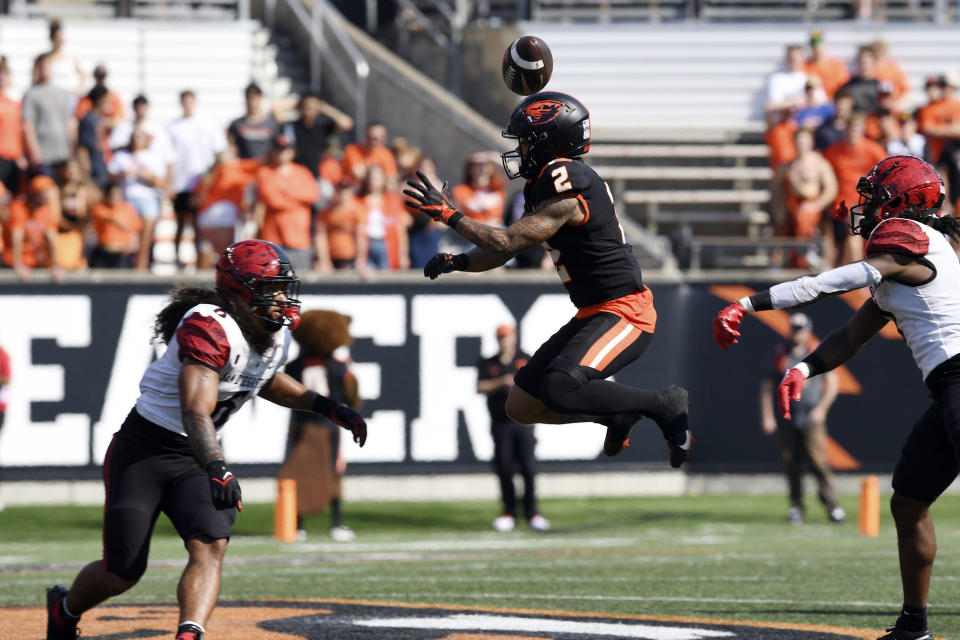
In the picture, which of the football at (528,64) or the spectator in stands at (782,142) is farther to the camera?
the spectator in stands at (782,142)

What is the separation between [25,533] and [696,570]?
241 inches

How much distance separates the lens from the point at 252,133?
16656mm

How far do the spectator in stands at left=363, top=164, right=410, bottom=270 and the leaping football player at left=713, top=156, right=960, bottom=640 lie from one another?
930 centimetres

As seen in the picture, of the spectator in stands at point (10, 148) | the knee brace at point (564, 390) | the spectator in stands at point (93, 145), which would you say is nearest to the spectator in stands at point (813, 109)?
the spectator in stands at point (93, 145)

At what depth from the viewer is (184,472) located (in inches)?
255

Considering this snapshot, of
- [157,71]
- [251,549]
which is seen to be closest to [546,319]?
[251,549]

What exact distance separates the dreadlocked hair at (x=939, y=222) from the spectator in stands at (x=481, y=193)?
30.7 feet

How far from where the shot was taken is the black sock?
6844mm

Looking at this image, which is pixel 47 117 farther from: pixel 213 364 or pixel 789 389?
pixel 789 389

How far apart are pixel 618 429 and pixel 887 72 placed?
43.6 ft

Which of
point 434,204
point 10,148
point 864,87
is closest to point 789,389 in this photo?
point 434,204

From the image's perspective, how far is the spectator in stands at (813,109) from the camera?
18.3m

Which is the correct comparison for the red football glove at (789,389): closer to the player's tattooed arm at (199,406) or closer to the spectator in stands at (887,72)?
the player's tattooed arm at (199,406)

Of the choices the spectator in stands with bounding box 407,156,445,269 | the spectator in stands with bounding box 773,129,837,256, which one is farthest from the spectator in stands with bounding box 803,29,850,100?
the spectator in stands with bounding box 407,156,445,269
